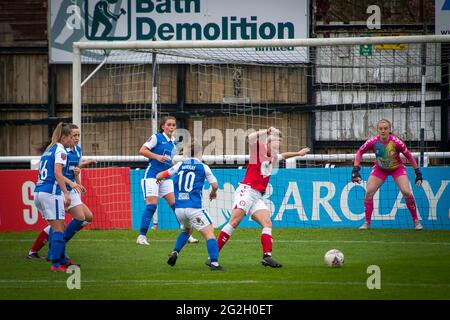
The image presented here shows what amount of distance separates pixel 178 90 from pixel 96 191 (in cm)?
669

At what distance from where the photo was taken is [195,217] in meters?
13.5

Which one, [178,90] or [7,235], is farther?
[178,90]

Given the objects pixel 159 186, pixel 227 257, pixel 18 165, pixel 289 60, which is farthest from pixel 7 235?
pixel 289 60

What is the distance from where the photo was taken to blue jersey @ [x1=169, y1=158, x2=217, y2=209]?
44.5ft

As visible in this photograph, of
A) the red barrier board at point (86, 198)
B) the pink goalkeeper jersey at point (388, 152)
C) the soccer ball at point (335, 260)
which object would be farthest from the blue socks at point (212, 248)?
the red barrier board at point (86, 198)

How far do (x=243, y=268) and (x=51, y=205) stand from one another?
2.76 metres

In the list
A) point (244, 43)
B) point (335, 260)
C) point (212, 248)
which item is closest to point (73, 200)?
point (212, 248)

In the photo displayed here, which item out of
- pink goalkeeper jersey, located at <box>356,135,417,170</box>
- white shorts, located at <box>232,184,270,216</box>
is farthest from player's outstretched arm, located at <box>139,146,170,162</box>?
pink goalkeeper jersey, located at <box>356,135,417,170</box>

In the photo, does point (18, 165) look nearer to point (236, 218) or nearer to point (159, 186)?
point (159, 186)

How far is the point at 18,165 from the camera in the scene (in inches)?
1022

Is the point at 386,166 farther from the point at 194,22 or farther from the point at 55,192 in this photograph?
the point at 194,22

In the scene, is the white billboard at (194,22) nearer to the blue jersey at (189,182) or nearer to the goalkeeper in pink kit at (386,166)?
the goalkeeper in pink kit at (386,166)

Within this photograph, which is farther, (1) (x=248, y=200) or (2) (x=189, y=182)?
(1) (x=248, y=200)

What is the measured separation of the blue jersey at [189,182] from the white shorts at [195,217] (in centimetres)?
6
